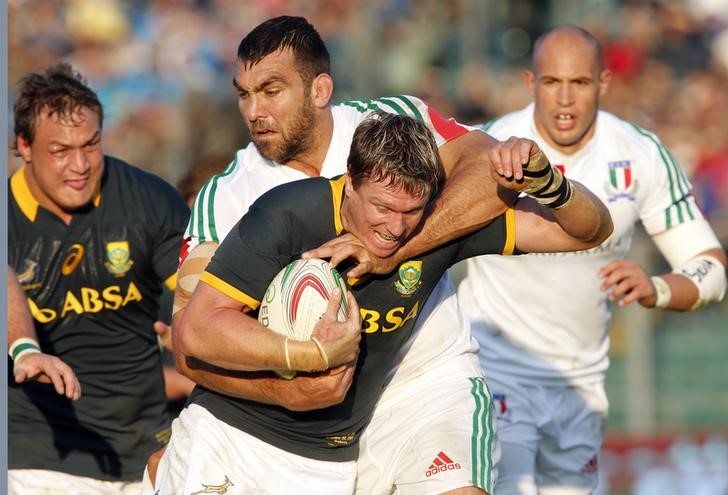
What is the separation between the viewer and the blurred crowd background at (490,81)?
13.6 metres

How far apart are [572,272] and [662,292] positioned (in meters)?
0.74

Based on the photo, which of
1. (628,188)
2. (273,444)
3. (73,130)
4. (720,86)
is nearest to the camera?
(273,444)

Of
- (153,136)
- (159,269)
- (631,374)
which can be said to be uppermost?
(153,136)

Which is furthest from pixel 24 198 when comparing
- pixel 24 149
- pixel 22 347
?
pixel 22 347

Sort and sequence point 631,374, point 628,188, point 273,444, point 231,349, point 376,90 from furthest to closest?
point 376,90, point 631,374, point 628,188, point 273,444, point 231,349

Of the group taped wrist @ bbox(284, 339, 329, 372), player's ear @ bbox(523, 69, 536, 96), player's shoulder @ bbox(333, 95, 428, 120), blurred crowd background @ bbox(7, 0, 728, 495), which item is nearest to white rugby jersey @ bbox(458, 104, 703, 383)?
player's ear @ bbox(523, 69, 536, 96)

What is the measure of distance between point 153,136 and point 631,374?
584cm

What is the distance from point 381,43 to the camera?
16.0 meters

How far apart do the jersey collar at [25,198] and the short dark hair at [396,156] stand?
2.42m

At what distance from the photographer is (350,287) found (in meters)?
5.39

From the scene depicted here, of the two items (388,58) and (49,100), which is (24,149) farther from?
(388,58)

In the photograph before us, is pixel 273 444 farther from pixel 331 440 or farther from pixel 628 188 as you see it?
pixel 628 188

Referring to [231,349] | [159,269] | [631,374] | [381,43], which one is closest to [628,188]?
[159,269]

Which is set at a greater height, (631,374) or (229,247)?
(229,247)
